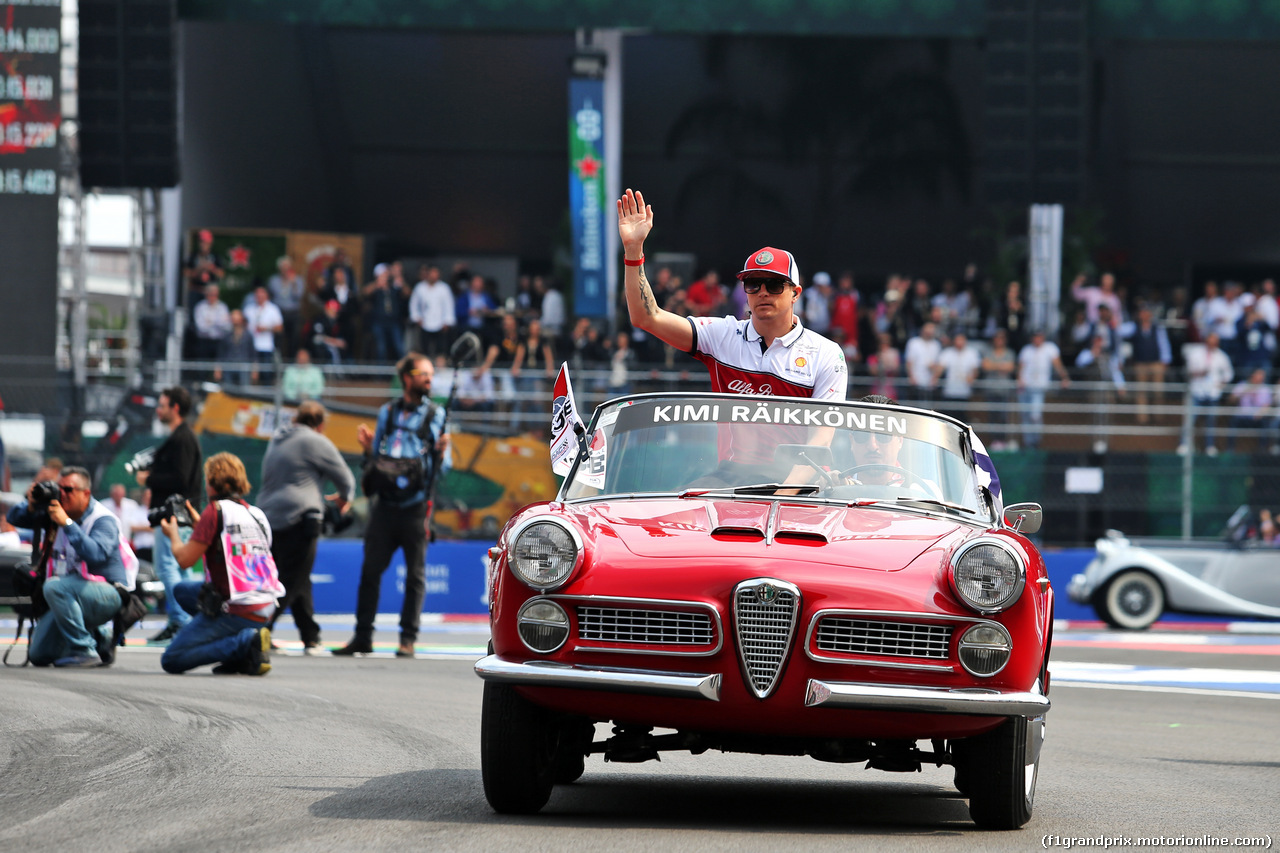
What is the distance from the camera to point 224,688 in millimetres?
9367

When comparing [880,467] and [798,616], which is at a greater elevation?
[880,467]

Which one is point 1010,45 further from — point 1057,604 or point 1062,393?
point 1057,604

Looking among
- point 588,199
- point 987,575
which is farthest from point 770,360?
point 588,199

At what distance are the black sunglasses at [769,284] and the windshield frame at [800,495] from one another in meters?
0.53

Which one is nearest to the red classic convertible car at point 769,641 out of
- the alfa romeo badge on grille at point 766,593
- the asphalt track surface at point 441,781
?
the alfa romeo badge on grille at point 766,593

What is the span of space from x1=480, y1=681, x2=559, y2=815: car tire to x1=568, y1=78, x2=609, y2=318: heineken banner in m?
18.3

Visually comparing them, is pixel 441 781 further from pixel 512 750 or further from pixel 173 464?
pixel 173 464

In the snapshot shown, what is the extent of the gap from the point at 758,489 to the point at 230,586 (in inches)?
200

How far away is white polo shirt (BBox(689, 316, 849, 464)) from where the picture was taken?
6.66 m

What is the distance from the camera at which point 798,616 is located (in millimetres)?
5090

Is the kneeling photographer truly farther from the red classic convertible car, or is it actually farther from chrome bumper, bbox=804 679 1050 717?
chrome bumper, bbox=804 679 1050 717

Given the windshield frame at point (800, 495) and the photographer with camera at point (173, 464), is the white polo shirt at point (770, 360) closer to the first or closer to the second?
the windshield frame at point (800, 495)

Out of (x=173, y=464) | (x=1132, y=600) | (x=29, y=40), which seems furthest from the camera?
(x=29, y=40)

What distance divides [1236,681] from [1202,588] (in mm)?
4567
